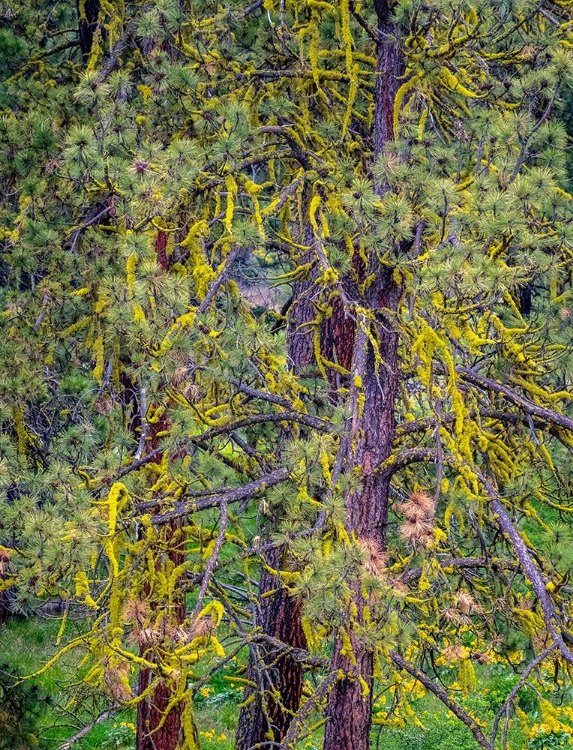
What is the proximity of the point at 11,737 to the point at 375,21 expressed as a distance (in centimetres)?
572

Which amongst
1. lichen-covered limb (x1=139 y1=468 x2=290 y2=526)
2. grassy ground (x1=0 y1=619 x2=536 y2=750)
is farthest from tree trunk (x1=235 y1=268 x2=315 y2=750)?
lichen-covered limb (x1=139 y1=468 x2=290 y2=526)

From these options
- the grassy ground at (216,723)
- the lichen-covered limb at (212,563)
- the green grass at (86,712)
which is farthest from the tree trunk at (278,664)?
the lichen-covered limb at (212,563)

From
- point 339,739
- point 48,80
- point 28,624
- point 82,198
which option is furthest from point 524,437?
point 28,624

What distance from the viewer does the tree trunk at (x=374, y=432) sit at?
16.6 feet

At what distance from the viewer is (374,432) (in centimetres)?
528

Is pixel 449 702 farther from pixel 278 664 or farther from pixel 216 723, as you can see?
pixel 216 723

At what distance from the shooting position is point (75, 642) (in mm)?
4590

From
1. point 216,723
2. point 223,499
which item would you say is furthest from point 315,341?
point 216,723

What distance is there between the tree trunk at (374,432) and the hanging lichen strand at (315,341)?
16 millimetres

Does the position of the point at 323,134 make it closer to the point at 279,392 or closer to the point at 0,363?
the point at 279,392

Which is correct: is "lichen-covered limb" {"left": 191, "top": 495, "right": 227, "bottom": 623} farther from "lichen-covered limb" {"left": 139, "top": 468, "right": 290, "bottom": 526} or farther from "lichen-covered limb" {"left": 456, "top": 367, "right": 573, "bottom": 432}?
"lichen-covered limb" {"left": 456, "top": 367, "right": 573, "bottom": 432}

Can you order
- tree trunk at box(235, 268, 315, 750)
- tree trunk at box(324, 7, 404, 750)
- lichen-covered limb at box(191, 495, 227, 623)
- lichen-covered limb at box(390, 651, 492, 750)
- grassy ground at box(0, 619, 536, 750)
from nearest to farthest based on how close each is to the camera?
1. lichen-covered limb at box(191, 495, 227, 623)
2. lichen-covered limb at box(390, 651, 492, 750)
3. tree trunk at box(324, 7, 404, 750)
4. tree trunk at box(235, 268, 315, 750)
5. grassy ground at box(0, 619, 536, 750)

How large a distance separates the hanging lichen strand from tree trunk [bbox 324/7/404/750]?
0.05 feet

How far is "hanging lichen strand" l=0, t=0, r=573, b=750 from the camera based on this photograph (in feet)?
13.7
